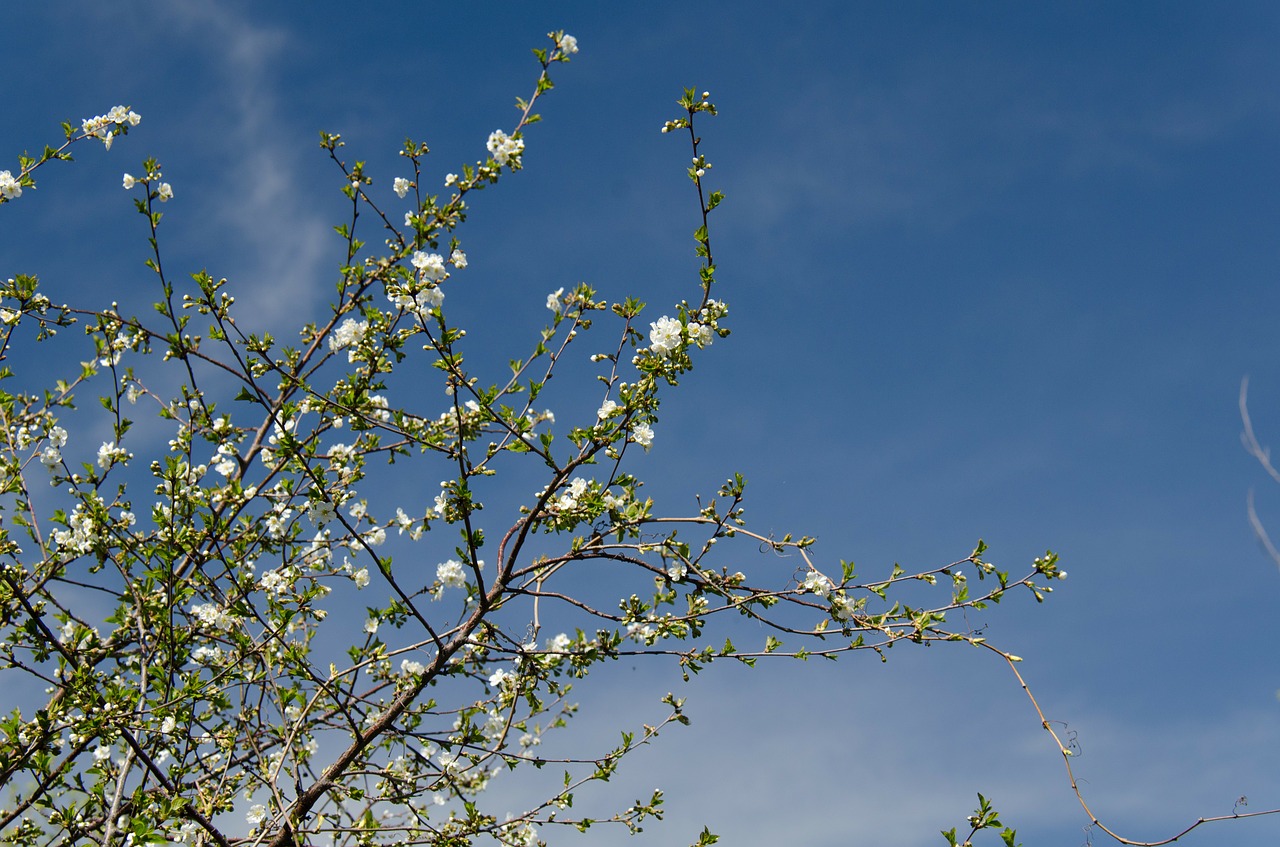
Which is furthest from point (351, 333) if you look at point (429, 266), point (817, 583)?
point (817, 583)

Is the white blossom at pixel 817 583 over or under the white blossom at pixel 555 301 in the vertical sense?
under

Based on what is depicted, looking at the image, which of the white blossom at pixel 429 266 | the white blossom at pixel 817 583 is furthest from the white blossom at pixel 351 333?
the white blossom at pixel 817 583

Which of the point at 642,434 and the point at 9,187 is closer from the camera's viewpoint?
the point at 642,434

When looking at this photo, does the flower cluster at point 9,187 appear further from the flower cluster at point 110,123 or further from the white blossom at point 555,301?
the white blossom at point 555,301

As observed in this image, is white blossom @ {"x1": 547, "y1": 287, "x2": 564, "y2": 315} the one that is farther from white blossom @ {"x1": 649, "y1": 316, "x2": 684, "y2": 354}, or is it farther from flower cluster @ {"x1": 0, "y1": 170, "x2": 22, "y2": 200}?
flower cluster @ {"x1": 0, "y1": 170, "x2": 22, "y2": 200}

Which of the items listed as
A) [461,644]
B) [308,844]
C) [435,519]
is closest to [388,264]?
[435,519]

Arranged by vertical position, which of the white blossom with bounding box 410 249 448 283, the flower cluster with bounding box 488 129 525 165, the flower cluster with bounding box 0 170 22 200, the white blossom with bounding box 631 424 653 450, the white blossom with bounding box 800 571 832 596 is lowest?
the white blossom with bounding box 800 571 832 596

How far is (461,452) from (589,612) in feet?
2.96

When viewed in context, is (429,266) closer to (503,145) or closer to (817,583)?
(503,145)

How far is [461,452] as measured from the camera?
3.65 metres

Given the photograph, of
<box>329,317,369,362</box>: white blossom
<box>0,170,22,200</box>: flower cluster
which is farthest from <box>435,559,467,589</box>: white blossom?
<box>0,170,22,200</box>: flower cluster

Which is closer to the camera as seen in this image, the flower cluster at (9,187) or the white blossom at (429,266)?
the white blossom at (429,266)

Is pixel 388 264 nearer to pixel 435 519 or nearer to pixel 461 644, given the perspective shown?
pixel 435 519

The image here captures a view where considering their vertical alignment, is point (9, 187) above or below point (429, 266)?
above
